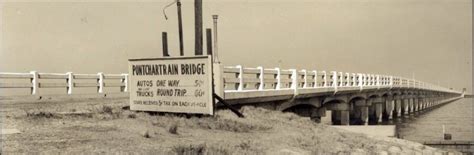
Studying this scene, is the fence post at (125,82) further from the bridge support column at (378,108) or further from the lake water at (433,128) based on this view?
the bridge support column at (378,108)

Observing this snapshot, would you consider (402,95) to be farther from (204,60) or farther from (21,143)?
(21,143)

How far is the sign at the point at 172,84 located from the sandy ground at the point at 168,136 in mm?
280

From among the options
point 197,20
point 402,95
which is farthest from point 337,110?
point 402,95

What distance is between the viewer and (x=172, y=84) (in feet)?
37.7

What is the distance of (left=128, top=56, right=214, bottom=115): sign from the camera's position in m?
10.9

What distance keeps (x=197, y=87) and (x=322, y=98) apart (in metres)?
14.3

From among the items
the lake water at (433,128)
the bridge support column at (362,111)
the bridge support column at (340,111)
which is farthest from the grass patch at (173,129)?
the bridge support column at (362,111)

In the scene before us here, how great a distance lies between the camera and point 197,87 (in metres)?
11.0

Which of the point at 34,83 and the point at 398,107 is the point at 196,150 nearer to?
the point at 34,83

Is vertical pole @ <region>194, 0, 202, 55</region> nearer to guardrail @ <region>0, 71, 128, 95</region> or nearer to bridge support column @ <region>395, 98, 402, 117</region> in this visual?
guardrail @ <region>0, 71, 128, 95</region>

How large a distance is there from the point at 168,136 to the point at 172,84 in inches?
95.5

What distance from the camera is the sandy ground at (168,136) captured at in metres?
7.67

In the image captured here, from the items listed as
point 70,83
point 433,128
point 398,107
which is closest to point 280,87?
point 70,83

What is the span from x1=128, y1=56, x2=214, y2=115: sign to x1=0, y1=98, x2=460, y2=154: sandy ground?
0.92 feet
